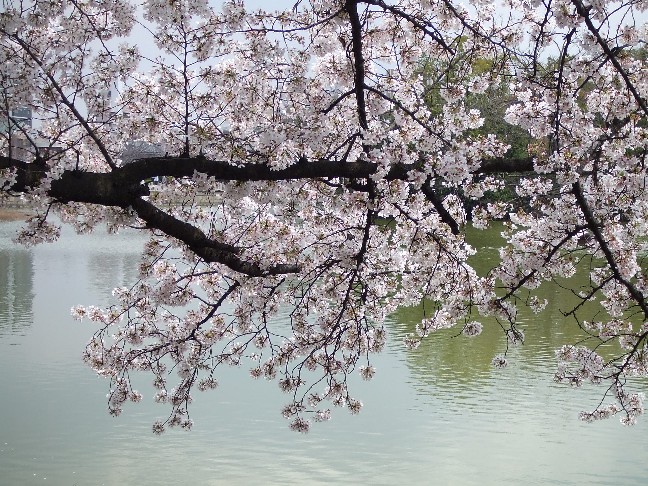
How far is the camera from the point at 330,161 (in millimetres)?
3000

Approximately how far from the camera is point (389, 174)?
9.87 feet

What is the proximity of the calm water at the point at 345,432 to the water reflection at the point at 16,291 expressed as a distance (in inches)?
27.9

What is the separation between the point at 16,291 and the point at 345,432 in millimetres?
7324

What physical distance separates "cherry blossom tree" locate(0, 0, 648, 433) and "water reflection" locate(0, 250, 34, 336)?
5.88 meters

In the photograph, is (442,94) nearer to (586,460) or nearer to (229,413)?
(586,460)

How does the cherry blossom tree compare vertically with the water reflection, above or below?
above

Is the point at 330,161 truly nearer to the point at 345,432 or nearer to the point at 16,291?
the point at 345,432

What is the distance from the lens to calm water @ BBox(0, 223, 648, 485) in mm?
5535

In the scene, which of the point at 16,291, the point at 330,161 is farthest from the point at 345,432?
the point at 16,291

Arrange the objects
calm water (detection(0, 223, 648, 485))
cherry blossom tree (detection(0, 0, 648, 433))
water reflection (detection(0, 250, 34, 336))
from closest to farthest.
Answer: cherry blossom tree (detection(0, 0, 648, 433)), calm water (detection(0, 223, 648, 485)), water reflection (detection(0, 250, 34, 336))

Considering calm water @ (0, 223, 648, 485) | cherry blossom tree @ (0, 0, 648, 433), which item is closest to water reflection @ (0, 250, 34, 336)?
calm water @ (0, 223, 648, 485)

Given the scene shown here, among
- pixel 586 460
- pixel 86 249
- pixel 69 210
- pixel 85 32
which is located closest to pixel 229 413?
pixel 586 460

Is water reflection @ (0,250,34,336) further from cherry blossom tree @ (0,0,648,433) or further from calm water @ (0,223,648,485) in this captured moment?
cherry blossom tree @ (0,0,648,433)

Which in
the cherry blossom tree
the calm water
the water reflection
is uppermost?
the cherry blossom tree
